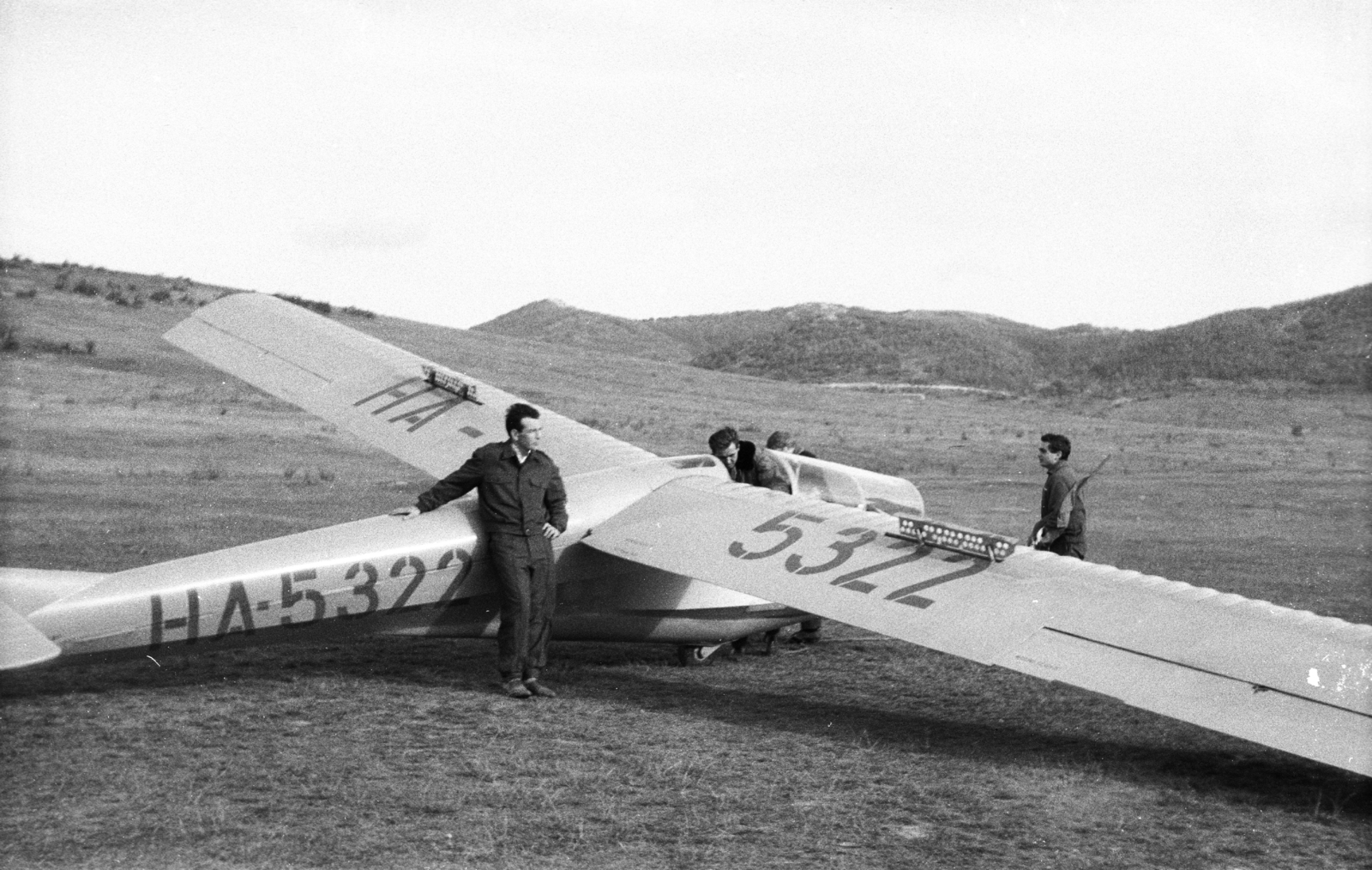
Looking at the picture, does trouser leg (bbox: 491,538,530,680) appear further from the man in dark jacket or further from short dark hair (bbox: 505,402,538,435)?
the man in dark jacket

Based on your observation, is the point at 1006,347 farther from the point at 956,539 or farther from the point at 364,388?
the point at 956,539

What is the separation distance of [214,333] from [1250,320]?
91210mm

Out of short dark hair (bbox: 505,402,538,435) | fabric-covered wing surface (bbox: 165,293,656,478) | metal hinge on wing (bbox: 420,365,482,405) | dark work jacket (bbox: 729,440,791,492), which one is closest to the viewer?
short dark hair (bbox: 505,402,538,435)

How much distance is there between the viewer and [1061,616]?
830 centimetres

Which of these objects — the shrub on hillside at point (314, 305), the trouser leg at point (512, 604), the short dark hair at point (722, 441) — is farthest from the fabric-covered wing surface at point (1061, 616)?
the shrub on hillside at point (314, 305)

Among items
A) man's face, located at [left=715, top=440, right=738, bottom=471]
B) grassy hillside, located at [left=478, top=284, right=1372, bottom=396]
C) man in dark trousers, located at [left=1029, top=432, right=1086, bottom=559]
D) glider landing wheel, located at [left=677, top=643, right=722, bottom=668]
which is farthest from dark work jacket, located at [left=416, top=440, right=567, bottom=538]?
grassy hillside, located at [left=478, top=284, right=1372, bottom=396]

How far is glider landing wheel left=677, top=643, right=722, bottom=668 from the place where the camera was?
36.0 feet

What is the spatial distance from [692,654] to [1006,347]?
333 feet

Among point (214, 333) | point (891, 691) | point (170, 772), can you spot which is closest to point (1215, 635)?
point (891, 691)

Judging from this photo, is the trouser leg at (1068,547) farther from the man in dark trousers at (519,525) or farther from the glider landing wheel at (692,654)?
the man in dark trousers at (519,525)

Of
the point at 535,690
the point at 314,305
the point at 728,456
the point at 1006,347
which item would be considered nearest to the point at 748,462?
the point at 728,456

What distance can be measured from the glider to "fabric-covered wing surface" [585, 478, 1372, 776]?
0.01m

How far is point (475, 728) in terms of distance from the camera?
866 centimetres

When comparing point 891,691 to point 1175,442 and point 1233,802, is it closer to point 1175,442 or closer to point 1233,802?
point 1233,802
